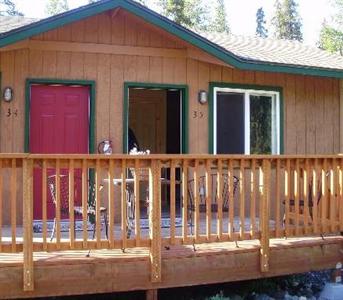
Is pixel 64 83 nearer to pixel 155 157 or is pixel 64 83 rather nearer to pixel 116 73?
pixel 116 73

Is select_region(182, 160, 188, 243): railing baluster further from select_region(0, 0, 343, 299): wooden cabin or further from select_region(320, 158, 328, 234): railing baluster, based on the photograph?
select_region(320, 158, 328, 234): railing baluster

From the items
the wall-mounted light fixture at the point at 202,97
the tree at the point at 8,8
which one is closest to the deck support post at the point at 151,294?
the wall-mounted light fixture at the point at 202,97

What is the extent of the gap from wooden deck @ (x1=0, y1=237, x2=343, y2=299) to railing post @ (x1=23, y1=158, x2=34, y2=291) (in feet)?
0.31

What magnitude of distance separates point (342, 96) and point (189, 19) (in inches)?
1142

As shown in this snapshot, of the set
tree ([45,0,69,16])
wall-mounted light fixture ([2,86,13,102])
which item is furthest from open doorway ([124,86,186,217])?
tree ([45,0,69,16])

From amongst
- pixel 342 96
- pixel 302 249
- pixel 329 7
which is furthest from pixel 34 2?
pixel 302 249

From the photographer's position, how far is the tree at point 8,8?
3653 cm

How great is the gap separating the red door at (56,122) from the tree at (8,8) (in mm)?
31319

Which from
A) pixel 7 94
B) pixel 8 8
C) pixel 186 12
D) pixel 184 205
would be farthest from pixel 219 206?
pixel 8 8

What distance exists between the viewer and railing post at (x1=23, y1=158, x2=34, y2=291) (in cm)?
496

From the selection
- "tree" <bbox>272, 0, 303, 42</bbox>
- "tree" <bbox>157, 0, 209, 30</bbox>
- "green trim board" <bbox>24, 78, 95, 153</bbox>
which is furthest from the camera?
"tree" <bbox>272, 0, 303, 42</bbox>

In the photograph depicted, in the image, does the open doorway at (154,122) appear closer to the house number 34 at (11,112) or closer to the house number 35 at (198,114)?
the house number 35 at (198,114)

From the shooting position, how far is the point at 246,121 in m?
8.50

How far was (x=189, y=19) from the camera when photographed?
37.1 m
